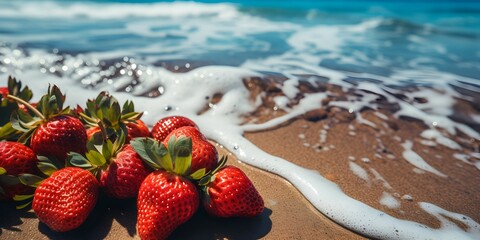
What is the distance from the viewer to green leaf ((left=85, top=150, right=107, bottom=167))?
5.29 feet

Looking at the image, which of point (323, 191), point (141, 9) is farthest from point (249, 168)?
point (141, 9)

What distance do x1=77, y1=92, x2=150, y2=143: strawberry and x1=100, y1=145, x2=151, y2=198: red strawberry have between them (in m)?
0.15

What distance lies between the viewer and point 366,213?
1.85 meters

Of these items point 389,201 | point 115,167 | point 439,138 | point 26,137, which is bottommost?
point 439,138

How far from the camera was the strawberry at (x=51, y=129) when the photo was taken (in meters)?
1.70

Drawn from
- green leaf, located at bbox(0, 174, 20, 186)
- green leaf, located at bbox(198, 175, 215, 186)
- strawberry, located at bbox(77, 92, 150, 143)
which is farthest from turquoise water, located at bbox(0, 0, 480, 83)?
green leaf, located at bbox(0, 174, 20, 186)

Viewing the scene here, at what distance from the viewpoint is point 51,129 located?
1703mm

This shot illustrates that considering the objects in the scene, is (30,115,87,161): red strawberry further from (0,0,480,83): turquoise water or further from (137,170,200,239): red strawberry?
(0,0,480,83): turquoise water

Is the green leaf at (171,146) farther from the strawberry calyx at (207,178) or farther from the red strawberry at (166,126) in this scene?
the red strawberry at (166,126)

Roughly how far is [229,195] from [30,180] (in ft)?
2.94

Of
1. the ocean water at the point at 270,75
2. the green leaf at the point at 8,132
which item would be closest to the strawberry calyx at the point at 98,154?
the green leaf at the point at 8,132

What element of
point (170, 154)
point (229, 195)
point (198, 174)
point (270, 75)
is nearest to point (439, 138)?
point (270, 75)

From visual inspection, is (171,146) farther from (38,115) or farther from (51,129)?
(38,115)

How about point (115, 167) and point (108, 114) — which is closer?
point (115, 167)
